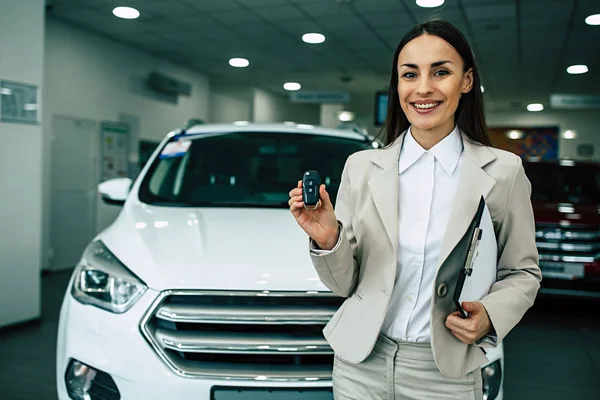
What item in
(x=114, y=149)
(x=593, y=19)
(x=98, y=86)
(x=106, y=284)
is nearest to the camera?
(x=106, y=284)

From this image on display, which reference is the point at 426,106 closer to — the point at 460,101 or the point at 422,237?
the point at 460,101

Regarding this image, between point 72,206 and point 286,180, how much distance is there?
6.54 metres

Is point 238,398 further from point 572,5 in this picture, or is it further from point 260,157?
point 572,5

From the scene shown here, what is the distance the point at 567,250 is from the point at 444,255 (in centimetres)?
516

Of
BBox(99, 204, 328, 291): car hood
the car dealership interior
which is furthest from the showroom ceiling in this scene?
BBox(99, 204, 328, 291): car hood

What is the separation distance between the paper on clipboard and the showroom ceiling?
615 cm

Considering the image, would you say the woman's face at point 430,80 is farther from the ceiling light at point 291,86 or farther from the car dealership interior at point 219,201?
the ceiling light at point 291,86

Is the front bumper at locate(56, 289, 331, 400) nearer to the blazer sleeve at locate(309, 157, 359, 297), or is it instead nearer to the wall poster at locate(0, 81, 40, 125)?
the blazer sleeve at locate(309, 157, 359, 297)

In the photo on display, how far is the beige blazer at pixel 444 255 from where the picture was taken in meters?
1.14

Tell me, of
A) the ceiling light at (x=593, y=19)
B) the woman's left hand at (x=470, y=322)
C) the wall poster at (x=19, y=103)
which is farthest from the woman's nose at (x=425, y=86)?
the ceiling light at (x=593, y=19)

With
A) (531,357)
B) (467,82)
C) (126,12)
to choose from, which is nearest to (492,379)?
(467,82)

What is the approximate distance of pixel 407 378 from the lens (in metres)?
1.22

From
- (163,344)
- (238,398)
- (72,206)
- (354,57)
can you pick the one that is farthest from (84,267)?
(354,57)

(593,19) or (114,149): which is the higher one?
(593,19)
